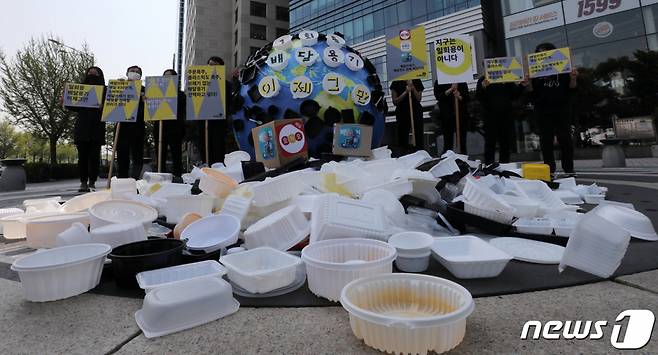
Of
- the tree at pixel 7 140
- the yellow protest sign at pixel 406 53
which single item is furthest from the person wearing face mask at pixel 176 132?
the tree at pixel 7 140

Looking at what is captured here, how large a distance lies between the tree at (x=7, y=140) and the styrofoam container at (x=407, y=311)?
6159 cm

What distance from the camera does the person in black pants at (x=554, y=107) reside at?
5.72 metres

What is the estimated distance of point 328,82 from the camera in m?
4.92

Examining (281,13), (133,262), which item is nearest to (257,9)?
(281,13)

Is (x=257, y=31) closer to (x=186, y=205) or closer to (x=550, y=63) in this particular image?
(x=550, y=63)

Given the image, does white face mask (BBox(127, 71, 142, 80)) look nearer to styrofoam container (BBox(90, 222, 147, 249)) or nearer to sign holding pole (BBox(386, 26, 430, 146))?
sign holding pole (BBox(386, 26, 430, 146))

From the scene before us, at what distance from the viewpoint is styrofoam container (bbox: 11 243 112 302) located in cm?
160

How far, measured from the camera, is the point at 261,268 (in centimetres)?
185

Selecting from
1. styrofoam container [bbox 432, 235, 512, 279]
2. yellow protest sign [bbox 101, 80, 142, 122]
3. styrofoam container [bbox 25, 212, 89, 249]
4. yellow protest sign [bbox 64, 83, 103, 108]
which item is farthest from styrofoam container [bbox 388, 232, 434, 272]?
yellow protest sign [bbox 64, 83, 103, 108]

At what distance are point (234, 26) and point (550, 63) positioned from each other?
152 ft

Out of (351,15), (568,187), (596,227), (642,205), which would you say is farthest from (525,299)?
(351,15)

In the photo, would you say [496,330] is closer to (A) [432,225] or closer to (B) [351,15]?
(A) [432,225]

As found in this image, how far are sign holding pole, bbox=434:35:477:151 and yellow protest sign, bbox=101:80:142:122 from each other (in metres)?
5.49

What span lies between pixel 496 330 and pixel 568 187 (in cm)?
392
